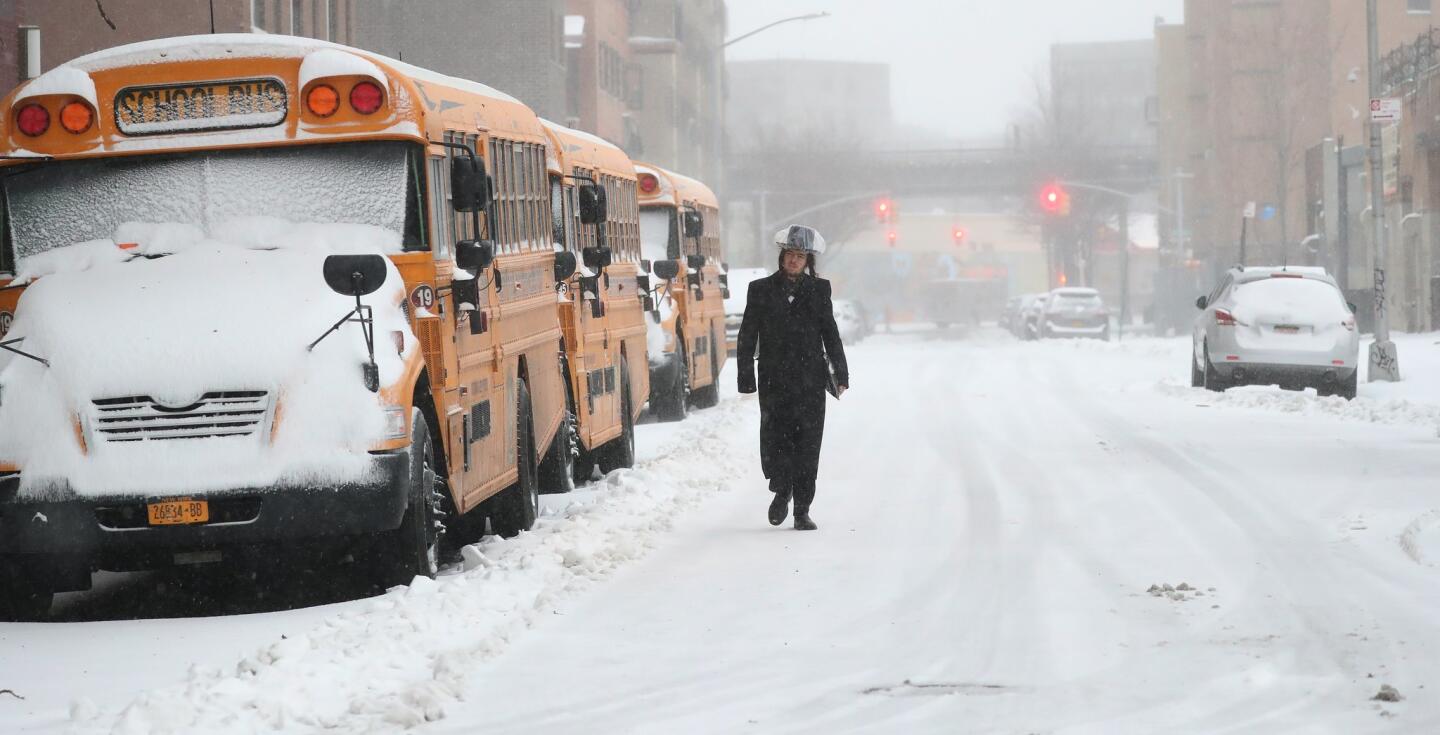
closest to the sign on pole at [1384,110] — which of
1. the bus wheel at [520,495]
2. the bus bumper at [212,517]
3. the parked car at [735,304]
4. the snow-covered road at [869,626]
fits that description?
the parked car at [735,304]

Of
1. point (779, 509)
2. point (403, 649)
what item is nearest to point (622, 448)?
point (779, 509)

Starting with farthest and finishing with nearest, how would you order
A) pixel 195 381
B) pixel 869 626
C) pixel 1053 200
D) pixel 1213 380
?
pixel 1053 200, pixel 1213 380, pixel 195 381, pixel 869 626

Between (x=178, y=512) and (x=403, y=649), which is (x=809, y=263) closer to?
(x=178, y=512)

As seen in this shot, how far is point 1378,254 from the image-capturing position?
3002 cm

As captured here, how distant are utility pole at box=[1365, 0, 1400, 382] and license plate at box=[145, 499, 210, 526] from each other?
22.1 metres

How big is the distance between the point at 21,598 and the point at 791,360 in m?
4.76

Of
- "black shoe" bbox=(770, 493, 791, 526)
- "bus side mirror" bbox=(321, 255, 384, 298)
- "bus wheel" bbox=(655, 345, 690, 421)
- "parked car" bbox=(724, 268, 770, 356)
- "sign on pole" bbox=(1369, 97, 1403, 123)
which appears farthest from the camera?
"parked car" bbox=(724, 268, 770, 356)

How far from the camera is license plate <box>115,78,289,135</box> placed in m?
10.5

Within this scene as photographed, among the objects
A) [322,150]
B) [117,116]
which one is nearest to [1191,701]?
[322,150]

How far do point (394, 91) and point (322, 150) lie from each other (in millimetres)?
452

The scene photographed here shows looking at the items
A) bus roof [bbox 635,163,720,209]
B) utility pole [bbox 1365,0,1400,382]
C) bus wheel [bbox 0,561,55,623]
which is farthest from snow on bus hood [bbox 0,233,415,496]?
utility pole [bbox 1365,0,1400,382]

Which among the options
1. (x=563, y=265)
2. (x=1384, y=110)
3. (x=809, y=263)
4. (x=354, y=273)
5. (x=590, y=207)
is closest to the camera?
(x=354, y=273)

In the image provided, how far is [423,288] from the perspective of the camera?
1054 centimetres

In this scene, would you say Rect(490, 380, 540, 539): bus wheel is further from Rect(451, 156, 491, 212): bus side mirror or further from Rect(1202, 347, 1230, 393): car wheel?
Rect(1202, 347, 1230, 393): car wheel
